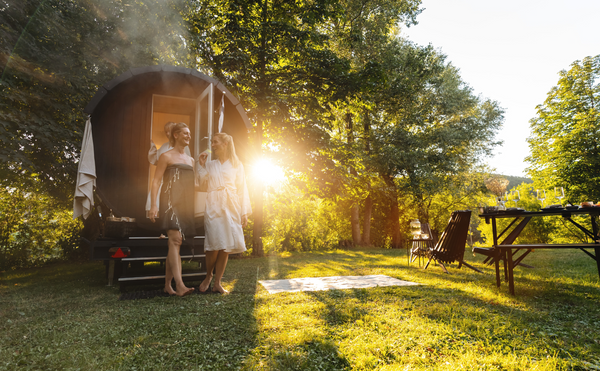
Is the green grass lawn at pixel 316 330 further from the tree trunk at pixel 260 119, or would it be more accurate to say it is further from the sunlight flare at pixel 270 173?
the sunlight flare at pixel 270 173

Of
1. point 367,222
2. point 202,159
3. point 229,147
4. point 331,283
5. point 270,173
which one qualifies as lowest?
point 331,283

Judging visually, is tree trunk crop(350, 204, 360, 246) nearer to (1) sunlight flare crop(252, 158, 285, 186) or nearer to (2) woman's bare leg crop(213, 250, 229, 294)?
(1) sunlight flare crop(252, 158, 285, 186)

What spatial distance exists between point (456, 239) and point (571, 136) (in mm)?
15626

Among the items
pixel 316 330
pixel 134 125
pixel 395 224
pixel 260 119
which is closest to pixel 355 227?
pixel 395 224

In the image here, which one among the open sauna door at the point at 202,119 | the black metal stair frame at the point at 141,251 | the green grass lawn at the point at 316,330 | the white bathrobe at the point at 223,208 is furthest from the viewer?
the open sauna door at the point at 202,119

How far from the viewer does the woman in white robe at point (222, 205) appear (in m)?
3.80

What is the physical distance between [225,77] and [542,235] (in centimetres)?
1256

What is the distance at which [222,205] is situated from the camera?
3.87 meters

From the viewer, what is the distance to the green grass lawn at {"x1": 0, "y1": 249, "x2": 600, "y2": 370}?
6.40 ft

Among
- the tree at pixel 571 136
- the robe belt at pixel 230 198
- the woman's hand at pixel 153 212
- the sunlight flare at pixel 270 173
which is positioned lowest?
the woman's hand at pixel 153 212

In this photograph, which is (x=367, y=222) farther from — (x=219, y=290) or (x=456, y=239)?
(x=219, y=290)

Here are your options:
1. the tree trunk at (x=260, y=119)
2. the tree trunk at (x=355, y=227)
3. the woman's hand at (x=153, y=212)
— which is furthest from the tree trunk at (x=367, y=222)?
the woman's hand at (x=153, y=212)

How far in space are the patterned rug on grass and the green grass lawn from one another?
381 mm

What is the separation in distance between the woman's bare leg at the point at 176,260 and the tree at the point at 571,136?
17996mm
